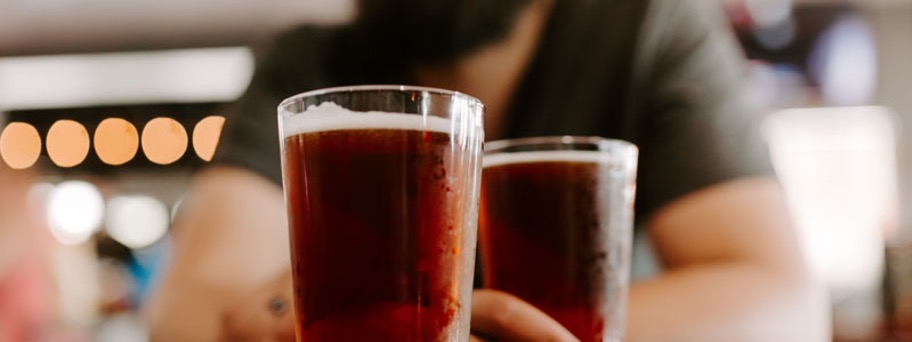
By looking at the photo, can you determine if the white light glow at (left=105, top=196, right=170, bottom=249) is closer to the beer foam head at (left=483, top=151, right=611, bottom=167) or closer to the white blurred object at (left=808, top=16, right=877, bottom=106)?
the white blurred object at (left=808, top=16, right=877, bottom=106)

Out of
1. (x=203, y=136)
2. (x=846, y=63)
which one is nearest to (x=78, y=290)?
(x=203, y=136)

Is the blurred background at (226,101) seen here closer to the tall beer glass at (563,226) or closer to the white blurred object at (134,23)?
the white blurred object at (134,23)

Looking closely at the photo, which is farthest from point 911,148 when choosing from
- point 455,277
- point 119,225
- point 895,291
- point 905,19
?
point 119,225

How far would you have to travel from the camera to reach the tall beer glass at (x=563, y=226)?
85 centimetres

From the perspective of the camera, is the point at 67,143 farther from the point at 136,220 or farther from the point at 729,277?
the point at 729,277

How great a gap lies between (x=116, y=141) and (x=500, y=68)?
5.35 metres

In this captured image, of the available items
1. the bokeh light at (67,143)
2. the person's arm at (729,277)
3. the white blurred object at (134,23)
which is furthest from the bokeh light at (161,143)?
the person's arm at (729,277)

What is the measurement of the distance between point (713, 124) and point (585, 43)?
36 cm

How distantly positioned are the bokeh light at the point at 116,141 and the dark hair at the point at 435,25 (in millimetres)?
5013

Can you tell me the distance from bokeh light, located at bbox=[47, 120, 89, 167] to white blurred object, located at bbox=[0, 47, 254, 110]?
18cm

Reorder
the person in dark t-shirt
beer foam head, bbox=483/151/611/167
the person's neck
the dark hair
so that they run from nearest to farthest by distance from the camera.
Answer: beer foam head, bbox=483/151/611/167 < the person in dark t-shirt < the dark hair < the person's neck

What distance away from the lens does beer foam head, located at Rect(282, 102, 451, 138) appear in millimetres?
635

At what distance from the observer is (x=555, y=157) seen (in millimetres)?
874

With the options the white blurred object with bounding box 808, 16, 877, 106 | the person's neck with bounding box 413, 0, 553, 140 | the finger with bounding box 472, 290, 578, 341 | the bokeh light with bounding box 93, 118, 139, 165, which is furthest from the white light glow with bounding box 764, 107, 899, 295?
the finger with bounding box 472, 290, 578, 341
